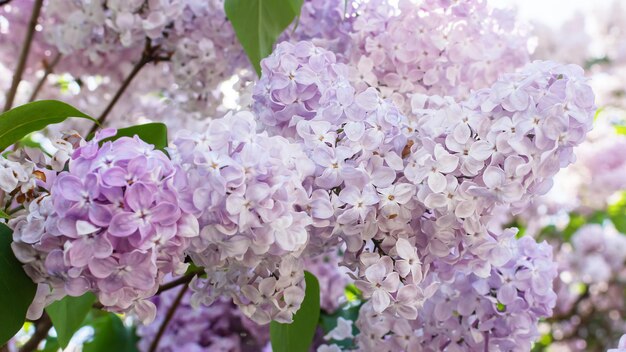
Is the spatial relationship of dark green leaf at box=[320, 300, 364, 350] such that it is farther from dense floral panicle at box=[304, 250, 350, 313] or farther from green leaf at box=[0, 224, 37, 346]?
green leaf at box=[0, 224, 37, 346]

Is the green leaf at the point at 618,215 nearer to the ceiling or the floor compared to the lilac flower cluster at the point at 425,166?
nearer to the floor

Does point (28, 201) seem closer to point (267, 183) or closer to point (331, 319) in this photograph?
point (267, 183)

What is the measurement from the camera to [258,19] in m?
0.50

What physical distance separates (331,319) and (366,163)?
1.15ft

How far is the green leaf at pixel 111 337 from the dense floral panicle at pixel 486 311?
30 cm

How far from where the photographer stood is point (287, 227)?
1.13 feet

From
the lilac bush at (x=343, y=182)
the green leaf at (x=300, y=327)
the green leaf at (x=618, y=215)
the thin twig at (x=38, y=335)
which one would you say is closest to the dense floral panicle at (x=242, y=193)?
the lilac bush at (x=343, y=182)

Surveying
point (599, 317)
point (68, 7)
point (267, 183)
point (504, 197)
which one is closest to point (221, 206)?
point (267, 183)

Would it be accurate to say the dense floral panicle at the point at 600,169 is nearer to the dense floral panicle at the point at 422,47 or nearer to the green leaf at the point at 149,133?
the dense floral panicle at the point at 422,47

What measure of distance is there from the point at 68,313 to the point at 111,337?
250 mm

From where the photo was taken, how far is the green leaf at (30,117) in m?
0.39

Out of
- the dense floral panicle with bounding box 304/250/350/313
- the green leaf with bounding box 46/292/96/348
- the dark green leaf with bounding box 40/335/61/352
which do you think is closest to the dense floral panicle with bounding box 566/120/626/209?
the dense floral panicle with bounding box 304/250/350/313

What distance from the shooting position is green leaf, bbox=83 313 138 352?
70 cm

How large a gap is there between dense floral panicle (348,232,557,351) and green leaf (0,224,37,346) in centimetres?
21
